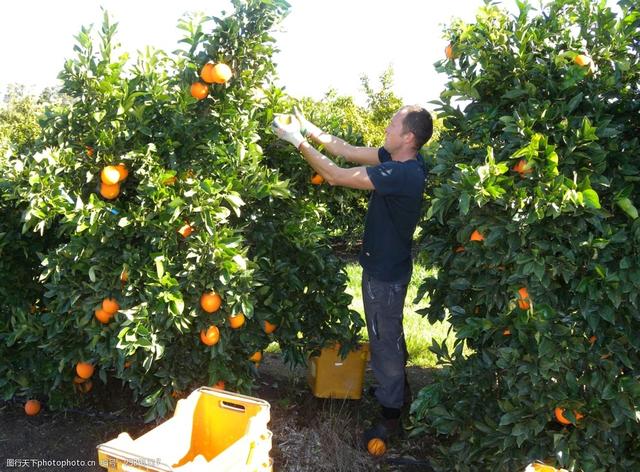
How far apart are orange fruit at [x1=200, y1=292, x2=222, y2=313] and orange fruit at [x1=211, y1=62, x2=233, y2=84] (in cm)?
105

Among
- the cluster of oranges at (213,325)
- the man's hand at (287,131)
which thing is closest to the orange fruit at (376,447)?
the cluster of oranges at (213,325)

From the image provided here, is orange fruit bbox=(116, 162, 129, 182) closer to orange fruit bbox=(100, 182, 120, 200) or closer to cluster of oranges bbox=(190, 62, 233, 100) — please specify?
orange fruit bbox=(100, 182, 120, 200)

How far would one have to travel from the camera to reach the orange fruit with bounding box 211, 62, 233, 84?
2.89 metres

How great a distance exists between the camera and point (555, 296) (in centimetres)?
238

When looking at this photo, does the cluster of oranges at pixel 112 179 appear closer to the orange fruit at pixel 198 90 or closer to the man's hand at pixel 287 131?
the orange fruit at pixel 198 90

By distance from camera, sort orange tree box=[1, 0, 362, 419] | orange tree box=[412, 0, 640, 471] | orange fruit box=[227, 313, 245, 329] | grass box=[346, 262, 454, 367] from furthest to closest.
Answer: grass box=[346, 262, 454, 367] → orange fruit box=[227, 313, 245, 329] → orange tree box=[1, 0, 362, 419] → orange tree box=[412, 0, 640, 471]

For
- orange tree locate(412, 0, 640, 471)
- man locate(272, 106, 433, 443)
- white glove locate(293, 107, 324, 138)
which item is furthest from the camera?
white glove locate(293, 107, 324, 138)

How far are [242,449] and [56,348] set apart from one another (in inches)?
59.0

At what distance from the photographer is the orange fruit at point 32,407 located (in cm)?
344

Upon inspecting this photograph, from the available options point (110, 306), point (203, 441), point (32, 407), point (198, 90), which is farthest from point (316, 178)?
point (32, 407)

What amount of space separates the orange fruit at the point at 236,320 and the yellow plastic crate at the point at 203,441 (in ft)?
1.30

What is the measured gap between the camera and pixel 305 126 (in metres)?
3.38

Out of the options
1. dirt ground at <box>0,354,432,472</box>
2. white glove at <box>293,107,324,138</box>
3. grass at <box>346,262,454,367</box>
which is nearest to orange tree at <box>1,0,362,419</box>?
white glove at <box>293,107,324,138</box>

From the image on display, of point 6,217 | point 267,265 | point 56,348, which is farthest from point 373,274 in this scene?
point 6,217
